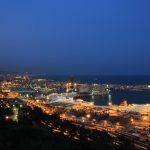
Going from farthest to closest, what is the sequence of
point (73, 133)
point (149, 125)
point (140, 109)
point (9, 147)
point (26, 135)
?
point (140, 109) < point (149, 125) < point (73, 133) < point (26, 135) < point (9, 147)

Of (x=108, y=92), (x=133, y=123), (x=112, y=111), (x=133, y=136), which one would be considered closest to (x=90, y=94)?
(x=108, y=92)

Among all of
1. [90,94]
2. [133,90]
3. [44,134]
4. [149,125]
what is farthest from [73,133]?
[133,90]

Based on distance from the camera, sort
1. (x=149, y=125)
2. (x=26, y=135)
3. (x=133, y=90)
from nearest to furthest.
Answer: (x=26, y=135) < (x=149, y=125) < (x=133, y=90)

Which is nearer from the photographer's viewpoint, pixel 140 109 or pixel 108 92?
pixel 140 109

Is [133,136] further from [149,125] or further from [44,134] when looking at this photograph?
[44,134]

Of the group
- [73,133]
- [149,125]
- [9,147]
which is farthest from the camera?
[149,125]

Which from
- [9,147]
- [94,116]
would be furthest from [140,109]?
[9,147]

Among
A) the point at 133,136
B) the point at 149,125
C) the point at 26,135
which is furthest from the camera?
the point at 149,125

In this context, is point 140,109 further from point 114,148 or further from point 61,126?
point 114,148

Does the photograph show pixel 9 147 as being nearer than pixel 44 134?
Yes
